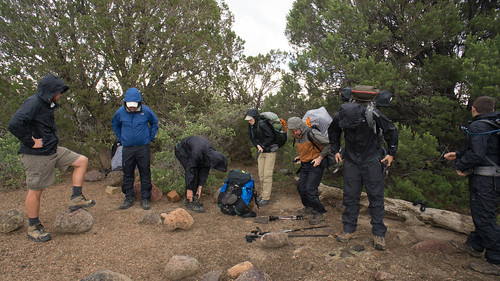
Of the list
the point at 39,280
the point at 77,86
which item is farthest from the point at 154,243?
the point at 77,86

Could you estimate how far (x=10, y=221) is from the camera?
12.0 feet

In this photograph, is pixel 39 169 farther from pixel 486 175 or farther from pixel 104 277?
pixel 486 175

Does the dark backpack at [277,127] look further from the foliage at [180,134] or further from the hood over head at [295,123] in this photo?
the foliage at [180,134]

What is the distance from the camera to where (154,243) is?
3.63 meters

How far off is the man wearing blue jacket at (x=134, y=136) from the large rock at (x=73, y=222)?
3.31ft

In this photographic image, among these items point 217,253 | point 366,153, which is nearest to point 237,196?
point 217,253

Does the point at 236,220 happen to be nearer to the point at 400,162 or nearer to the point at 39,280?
the point at 39,280

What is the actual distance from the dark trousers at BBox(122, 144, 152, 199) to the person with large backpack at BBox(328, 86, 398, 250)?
3180mm

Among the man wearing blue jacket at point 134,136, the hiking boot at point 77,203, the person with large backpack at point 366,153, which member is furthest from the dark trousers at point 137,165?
the person with large backpack at point 366,153

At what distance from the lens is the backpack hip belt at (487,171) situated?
3047mm

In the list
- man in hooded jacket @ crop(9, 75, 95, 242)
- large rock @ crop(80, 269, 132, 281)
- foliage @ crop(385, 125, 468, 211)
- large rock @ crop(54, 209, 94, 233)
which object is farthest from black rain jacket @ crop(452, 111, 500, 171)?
man in hooded jacket @ crop(9, 75, 95, 242)

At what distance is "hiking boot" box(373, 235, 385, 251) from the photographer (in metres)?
3.41

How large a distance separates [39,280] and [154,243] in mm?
1190

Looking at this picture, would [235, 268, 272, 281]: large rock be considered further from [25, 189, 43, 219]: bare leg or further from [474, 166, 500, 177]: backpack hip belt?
[25, 189, 43, 219]: bare leg
